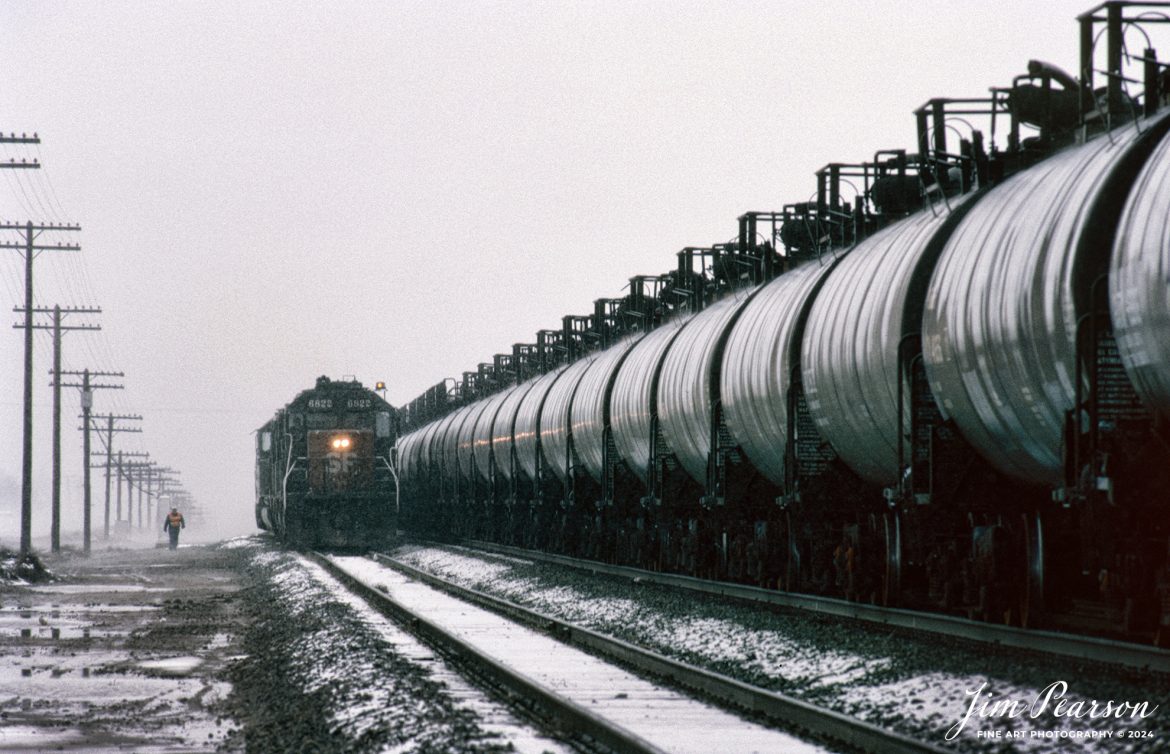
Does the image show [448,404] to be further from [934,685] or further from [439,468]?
[934,685]

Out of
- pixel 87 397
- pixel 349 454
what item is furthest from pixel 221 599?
pixel 87 397

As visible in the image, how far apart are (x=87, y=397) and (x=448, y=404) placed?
1782 centimetres

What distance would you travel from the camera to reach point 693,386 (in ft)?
60.5

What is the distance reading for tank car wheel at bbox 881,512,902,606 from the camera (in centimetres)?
1366

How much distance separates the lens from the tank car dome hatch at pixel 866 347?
1228 cm

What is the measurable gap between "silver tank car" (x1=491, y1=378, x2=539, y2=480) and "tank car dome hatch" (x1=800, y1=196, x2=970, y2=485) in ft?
62.9

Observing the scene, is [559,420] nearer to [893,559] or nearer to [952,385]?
[893,559]

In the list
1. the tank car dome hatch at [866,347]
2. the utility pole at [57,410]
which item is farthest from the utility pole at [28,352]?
the tank car dome hatch at [866,347]

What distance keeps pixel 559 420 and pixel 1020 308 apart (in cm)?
1816

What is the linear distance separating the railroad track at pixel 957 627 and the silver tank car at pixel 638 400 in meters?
1.88

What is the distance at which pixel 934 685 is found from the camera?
9.75m

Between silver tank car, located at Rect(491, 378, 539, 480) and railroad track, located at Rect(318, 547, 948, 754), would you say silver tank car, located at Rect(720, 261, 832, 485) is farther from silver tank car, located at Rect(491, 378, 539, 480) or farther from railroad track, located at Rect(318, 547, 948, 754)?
silver tank car, located at Rect(491, 378, 539, 480)

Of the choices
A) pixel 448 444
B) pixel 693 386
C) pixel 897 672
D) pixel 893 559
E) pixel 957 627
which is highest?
pixel 448 444

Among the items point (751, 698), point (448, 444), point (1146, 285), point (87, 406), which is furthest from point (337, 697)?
point (87, 406)
